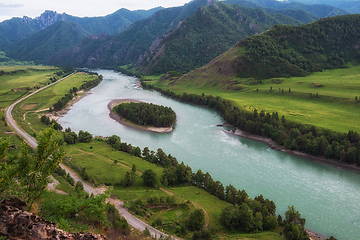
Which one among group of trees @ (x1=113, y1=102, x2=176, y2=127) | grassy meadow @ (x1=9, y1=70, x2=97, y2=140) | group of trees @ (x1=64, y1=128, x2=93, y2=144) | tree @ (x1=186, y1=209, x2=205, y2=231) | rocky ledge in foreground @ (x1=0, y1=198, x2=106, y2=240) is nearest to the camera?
rocky ledge in foreground @ (x1=0, y1=198, x2=106, y2=240)

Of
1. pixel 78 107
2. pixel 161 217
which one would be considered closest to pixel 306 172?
pixel 161 217

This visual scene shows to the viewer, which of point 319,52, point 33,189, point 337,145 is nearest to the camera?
point 33,189

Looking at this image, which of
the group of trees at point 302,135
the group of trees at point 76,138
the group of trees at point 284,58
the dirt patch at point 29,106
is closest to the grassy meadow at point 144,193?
the group of trees at point 76,138

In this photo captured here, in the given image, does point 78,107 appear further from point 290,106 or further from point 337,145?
point 337,145

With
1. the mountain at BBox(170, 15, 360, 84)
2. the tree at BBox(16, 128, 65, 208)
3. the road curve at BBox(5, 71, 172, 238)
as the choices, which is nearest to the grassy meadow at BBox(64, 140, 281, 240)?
the road curve at BBox(5, 71, 172, 238)

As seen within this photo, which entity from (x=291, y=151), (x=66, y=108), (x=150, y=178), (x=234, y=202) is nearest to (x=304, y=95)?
(x=291, y=151)

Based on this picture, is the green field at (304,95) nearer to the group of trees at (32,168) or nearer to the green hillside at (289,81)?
the green hillside at (289,81)

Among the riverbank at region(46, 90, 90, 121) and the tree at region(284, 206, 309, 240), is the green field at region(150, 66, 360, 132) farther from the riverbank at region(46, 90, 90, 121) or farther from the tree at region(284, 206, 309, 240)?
the riverbank at region(46, 90, 90, 121)

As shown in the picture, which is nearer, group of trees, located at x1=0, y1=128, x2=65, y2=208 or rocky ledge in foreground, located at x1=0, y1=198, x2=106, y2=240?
rocky ledge in foreground, located at x1=0, y1=198, x2=106, y2=240
